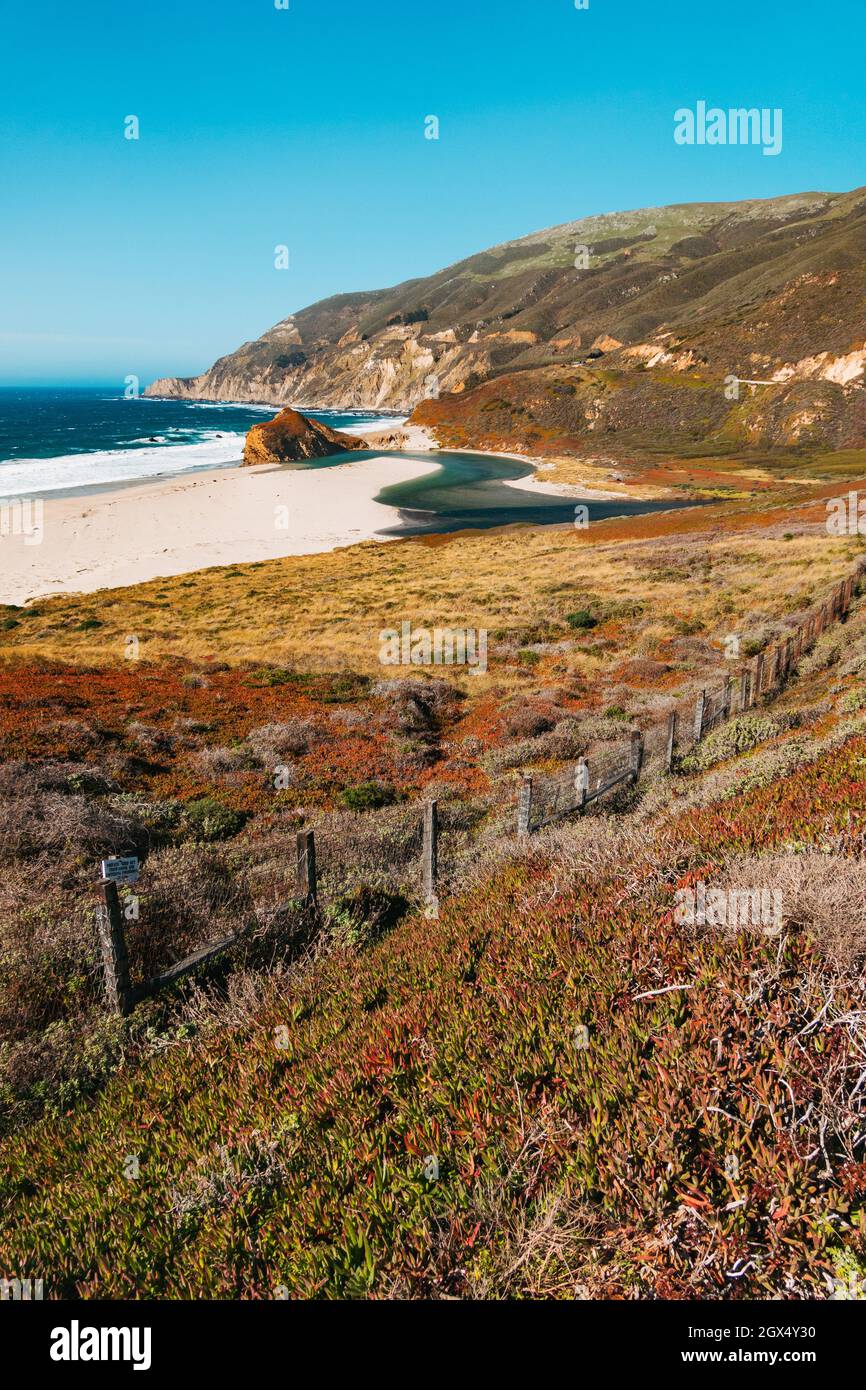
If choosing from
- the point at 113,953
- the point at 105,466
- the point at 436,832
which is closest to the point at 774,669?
the point at 436,832

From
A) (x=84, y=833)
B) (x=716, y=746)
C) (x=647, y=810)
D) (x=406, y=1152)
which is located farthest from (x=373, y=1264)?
(x=716, y=746)

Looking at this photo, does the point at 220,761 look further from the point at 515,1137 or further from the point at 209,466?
the point at 209,466

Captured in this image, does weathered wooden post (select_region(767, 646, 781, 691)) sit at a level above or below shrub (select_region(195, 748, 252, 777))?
above

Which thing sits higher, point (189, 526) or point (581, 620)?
point (189, 526)

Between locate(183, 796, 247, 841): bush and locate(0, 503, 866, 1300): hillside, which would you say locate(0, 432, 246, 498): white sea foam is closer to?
locate(183, 796, 247, 841): bush

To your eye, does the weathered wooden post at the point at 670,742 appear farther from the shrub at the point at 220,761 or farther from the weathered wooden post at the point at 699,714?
the shrub at the point at 220,761

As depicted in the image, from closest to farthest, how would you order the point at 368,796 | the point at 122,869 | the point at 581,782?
the point at 122,869
the point at 581,782
the point at 368,796

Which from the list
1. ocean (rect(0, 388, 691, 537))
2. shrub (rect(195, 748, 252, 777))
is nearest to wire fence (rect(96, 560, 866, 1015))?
shrub (rect(195, 748, 252, 777))
